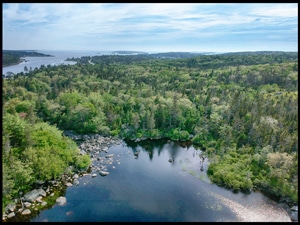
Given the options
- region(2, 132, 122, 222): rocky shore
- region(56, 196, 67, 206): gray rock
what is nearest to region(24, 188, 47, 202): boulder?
region(2, 132, 122, 222): rocky shore

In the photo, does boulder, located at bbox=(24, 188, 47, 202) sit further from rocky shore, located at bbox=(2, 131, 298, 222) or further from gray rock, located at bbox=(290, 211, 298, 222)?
gray rock, located at bbox=(290, 211, 298, 222)

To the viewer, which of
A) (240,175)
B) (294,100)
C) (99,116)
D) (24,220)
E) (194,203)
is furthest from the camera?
(99,116)

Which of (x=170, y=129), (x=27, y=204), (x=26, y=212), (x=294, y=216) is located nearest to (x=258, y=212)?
(x=294, y=216)

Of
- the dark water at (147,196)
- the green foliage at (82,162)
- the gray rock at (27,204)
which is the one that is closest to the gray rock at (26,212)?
the gray rock at (27,204)

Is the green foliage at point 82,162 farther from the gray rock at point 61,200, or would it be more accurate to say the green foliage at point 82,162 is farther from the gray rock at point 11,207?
the gray rock at point 11,207

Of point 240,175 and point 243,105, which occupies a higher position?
point 243,105

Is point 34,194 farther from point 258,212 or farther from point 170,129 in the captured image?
point 170,129

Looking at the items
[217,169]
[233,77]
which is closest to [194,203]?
[217,169]

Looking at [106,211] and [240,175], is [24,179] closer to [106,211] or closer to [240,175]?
[106,211]

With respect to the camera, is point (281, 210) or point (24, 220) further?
point (281, 210)
